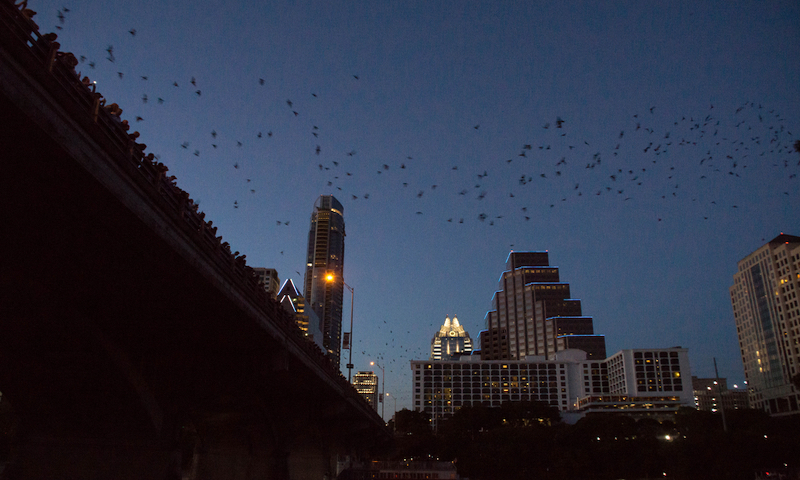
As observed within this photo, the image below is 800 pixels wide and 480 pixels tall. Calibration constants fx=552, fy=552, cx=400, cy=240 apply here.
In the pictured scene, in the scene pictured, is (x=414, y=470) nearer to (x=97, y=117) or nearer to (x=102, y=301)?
(x=102, y=301)

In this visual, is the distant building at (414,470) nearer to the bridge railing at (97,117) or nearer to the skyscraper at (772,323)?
the bridge railing at (97,117)

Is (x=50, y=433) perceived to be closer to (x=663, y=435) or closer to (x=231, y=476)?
(x=231, y=476)

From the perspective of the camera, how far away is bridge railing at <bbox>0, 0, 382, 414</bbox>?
31.7 ft

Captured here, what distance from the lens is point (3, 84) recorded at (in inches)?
348

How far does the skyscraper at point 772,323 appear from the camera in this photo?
465ft

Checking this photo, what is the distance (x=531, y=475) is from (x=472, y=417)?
52.8 meters

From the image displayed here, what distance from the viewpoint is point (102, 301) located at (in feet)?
61.3

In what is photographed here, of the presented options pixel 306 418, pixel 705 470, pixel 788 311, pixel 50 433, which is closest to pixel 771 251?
pixel 788 311

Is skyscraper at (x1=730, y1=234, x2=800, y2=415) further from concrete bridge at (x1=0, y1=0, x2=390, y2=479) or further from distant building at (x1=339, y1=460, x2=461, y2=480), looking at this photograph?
concrete bridge at (x1=0, y1=0, x2=390, y2=479)

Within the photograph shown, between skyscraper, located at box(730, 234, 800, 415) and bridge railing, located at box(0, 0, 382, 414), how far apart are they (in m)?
154

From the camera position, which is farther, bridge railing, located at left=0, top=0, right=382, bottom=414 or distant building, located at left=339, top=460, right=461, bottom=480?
distant building, located at left=339, top=460, right=461, bottom=480

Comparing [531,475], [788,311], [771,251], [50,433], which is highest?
[771,251]

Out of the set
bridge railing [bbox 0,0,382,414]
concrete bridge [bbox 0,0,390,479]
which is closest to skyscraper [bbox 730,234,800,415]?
concrete bridge [bbox 0,0,390,479]

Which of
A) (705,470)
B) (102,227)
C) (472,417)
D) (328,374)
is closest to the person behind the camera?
(102,227)
